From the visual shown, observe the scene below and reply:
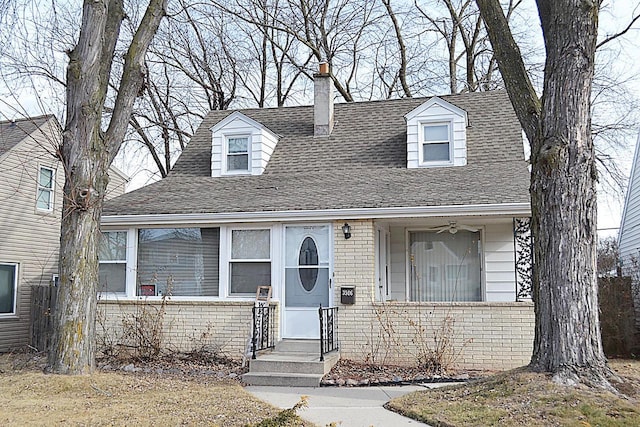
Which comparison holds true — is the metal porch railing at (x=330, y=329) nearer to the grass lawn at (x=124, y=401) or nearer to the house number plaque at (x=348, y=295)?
the house number plaque at (x=348, y=295)

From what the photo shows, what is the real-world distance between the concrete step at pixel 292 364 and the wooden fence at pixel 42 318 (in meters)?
6.31

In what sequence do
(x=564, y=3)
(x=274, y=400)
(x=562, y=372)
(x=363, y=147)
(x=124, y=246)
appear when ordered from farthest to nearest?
(x=363, y=147) → (x=124, y=246) → (x=274, y=400) → (x=564, y=3) → (x=562, y=372)

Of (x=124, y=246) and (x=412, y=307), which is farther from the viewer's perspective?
(x=124, y=246)

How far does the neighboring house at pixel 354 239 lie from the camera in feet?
37.1

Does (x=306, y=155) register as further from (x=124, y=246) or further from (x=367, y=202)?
(x=124, y=246)

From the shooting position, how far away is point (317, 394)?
9.12 meters

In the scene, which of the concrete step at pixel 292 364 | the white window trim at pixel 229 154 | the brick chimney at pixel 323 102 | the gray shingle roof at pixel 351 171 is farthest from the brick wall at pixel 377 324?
the brick chimney at pixel 323 102

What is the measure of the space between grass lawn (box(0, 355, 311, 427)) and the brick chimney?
24.7 feet

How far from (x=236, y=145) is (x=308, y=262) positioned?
4.18 meters

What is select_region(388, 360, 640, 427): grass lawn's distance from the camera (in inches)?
251

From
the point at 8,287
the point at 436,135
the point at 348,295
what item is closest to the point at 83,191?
the point at 348,295

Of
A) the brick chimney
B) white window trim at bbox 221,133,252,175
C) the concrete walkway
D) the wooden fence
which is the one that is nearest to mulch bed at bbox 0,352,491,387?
the concrete walkway

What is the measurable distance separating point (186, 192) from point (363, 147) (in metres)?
4.19

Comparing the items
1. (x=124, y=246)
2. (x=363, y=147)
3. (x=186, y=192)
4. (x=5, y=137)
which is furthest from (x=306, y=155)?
(x=5, y=137)
